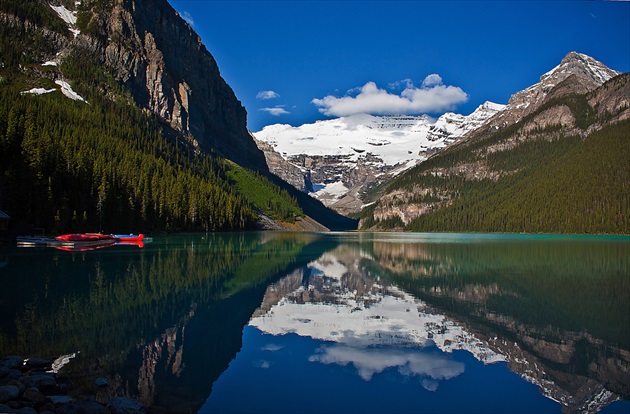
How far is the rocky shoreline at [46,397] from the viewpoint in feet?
31.0

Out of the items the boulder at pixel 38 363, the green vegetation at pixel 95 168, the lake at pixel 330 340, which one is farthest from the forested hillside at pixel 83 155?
the boulder at pixel 38 363

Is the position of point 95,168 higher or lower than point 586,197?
higher

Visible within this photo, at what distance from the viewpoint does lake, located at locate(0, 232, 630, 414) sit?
39.2 feet

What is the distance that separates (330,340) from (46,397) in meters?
10.0

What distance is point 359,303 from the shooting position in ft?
83.7

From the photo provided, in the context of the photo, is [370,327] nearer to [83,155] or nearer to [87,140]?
[83,155]

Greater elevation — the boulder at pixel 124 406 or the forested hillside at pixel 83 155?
the forested hillside at pixel 83 155

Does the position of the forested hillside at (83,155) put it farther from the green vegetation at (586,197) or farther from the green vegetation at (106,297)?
the green vegetation at (586,197)

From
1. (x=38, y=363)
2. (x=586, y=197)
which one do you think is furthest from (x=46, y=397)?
(x=586, y=197)

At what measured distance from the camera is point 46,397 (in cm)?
1013

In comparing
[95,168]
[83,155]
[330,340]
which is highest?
[83,155]

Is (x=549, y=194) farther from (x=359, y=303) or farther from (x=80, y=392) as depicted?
(x=80, y=392)

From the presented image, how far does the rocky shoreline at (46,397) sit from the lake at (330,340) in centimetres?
70

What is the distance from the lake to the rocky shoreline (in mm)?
697
